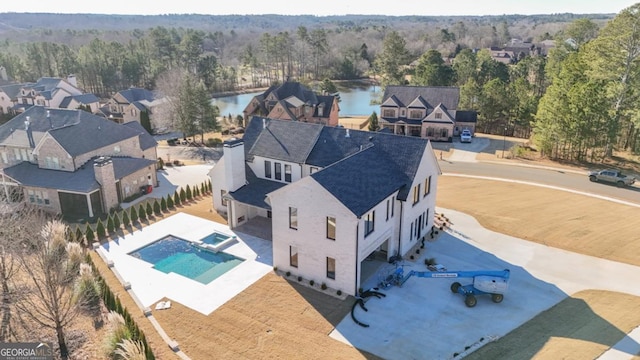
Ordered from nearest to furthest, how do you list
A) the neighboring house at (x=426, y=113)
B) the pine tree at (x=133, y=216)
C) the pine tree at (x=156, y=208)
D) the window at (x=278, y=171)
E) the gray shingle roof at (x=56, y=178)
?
1. the window at (x=278, y=171)
2. the pine tree at (x=133, y=216)
3. the pine tree at (x=156, y=208)
4. the gray shingle roof at (x=56, y=178)
5. the neighboring house at (x=426, y=113)

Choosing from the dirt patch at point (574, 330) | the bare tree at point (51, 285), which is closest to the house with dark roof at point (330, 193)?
the dirt patch at point (574, 330)

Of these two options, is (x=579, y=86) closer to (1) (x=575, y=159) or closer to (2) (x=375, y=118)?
(1) (x=575, y=159)

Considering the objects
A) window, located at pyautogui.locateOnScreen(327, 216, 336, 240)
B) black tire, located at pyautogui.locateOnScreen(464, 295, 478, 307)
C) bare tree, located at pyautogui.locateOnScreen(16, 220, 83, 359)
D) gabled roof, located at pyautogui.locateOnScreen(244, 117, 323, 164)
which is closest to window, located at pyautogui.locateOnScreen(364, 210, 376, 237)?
window, located at pyautogui.locateOnScreen(327, 216, 336, 240)

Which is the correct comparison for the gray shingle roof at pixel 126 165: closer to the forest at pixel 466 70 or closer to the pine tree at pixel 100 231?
the pine tree at pixel 100 231

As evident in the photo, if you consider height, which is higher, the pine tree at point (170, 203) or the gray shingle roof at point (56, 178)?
the gray shingle roof at point (56, 178)

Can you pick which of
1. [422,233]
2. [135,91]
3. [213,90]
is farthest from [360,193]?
[213,90]

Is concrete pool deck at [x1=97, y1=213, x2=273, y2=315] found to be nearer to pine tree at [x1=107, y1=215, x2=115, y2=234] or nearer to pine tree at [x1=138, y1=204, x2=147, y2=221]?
pine tree at [x1=107, y1=215, x2=115, y2=234]

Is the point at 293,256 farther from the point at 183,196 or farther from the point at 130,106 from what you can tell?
the point at 130,106
